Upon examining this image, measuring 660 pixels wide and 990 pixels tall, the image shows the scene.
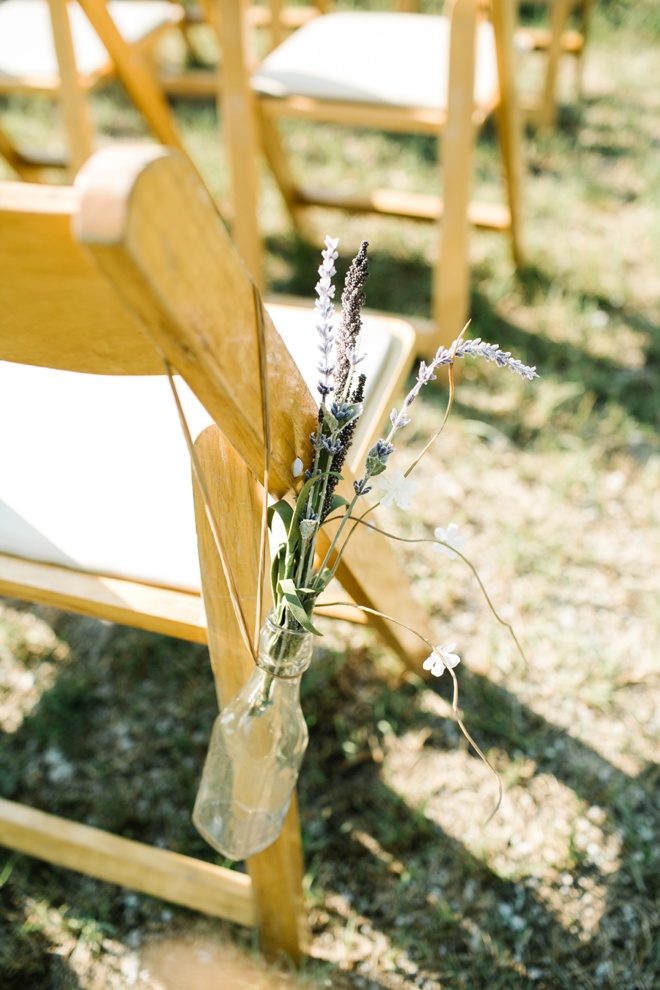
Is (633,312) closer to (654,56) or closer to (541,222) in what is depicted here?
(541,222)

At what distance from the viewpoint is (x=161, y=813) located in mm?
1373

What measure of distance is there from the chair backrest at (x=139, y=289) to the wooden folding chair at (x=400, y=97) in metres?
1.38

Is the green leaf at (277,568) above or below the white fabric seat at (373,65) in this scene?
below

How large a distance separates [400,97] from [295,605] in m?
1.53

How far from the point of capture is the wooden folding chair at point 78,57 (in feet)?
5.77

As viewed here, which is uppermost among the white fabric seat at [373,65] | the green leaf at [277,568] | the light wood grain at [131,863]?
the white fabric seat at [373,65]

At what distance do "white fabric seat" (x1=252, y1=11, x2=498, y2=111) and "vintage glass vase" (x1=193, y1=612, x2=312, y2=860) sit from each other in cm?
147

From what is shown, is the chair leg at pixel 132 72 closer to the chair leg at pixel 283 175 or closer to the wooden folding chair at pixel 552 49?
the chair leg at pixel 283 175

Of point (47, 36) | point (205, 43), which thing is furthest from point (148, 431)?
point (205, 43)

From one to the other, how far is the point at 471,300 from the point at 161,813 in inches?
64.0

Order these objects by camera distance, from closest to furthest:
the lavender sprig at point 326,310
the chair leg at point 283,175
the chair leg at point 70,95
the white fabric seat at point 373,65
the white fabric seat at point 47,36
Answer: the lavender sprig at point 326,310 < the chair leg at point 70,95 < the white fabric seat at point 373,65 < the white fabric seat at point 47,36 < the chair leg at point 283,175

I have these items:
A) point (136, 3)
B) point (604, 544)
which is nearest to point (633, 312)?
point (604, 544)

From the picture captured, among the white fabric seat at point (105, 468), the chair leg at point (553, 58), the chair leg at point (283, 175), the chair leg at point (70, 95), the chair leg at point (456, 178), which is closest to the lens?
the white fabric seat at point (105, 468)

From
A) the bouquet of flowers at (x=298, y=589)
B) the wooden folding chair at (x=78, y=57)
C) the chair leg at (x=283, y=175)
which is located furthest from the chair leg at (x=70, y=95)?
the bouquet of flowers at (x=298, y=589)
